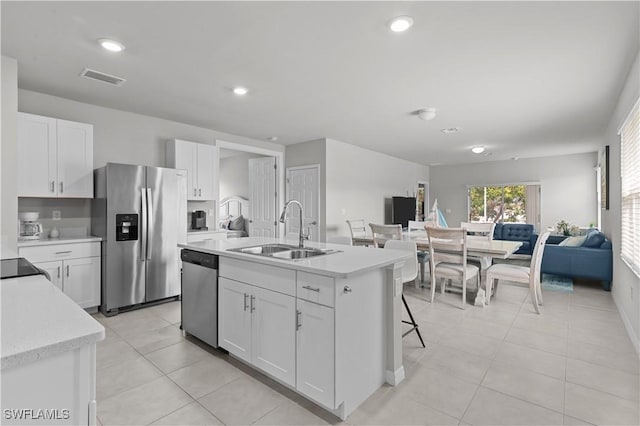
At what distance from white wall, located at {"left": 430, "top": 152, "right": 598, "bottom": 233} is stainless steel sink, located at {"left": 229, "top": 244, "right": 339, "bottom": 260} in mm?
7830

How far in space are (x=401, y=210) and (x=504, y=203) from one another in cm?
335

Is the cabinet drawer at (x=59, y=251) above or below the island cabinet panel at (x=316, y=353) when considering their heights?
above

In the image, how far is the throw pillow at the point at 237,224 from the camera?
7.60m

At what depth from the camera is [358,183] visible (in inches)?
259

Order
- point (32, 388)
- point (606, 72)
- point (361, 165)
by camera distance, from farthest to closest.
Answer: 1. point (361, 165)
2. point (606, 72)
3. point (32, 388)

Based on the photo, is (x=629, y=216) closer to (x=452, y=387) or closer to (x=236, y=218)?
(x=452, y=387)

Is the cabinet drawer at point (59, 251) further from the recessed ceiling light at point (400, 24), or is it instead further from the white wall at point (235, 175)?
the white wall at point (235, 175)

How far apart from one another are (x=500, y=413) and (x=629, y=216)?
250 centimetres

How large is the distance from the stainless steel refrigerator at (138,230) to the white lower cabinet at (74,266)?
0.10 meters

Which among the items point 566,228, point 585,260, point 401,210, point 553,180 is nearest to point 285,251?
point 585,260

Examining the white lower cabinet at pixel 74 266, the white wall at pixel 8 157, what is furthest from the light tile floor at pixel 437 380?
the white wall at pixel 8 157

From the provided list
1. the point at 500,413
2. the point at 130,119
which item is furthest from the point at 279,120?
the point at 500,413

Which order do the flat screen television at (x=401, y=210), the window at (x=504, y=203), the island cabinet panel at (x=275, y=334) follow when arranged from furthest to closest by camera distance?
the window at (x=504, y=203) → the flat screen television at (x=401, y=210) → the island cabinet panel at (x=275, y=334)

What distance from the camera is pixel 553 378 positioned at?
230 cm
